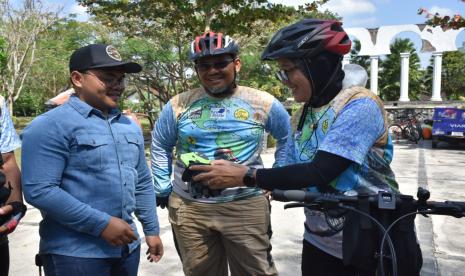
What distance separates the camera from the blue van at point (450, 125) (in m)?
15.3

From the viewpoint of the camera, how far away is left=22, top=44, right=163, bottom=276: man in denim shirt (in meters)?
2.01

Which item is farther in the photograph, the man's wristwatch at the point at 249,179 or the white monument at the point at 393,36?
the white monument at the point at 393,36

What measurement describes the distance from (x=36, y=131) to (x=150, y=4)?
8709mm

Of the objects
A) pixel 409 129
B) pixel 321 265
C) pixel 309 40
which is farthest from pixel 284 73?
pixel 409 129

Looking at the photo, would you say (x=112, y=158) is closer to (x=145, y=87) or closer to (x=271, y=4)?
(x=271, y=4)

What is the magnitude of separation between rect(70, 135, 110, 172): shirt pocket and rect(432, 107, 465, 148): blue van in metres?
15.5

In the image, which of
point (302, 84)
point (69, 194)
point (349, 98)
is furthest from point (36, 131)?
point (349, 98)

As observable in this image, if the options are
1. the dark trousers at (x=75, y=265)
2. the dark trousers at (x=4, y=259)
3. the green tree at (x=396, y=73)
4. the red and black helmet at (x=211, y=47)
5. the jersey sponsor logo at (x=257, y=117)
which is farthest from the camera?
the green tree at (x=396, y=73)

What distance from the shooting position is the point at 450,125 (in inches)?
612

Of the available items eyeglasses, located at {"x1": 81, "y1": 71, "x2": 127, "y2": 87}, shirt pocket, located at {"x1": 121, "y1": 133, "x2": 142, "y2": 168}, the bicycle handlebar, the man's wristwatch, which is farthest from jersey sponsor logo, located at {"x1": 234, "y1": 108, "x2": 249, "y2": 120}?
the bicycle handlebar

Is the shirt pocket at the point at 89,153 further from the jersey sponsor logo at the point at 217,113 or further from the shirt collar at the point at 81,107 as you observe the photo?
the jersey sponsor logo at the point at 217,113

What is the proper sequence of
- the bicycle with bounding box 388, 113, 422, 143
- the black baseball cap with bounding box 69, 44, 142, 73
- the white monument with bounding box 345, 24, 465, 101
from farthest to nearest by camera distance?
the white monument with bounding box 345, 24, 465, 101
the bicycle with bounding box 388, 113, 422, 143
the black baseball cap with bounding box 69, 44, 142, 73

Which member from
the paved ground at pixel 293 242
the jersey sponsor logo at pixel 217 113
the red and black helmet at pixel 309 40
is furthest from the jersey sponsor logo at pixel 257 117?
the paved ground at pixel 293 242

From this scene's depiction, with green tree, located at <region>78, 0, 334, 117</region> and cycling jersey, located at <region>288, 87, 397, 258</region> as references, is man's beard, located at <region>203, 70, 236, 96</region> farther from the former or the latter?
green tree, located at <region>78, 0, 334, 117</region>
